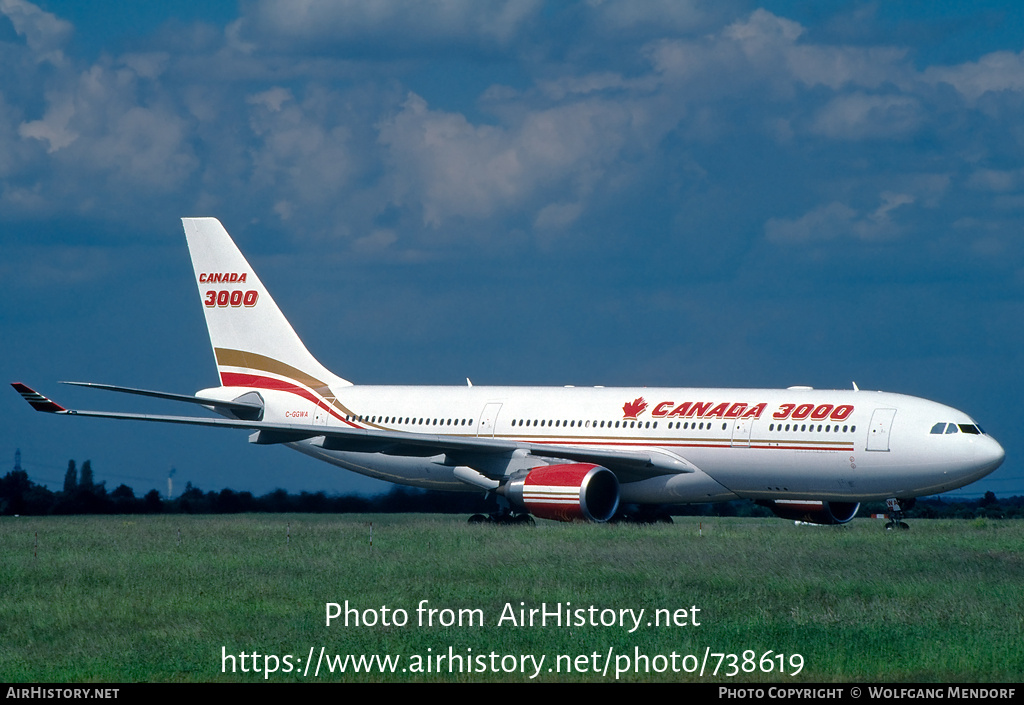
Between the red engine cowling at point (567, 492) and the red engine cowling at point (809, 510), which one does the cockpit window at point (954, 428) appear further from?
the red engine cowling at point (567, 492)

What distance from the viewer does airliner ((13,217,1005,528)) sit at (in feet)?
97.1

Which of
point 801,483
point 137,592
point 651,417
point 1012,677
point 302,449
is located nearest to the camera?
point 1012,677

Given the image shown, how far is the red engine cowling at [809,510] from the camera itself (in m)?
32.5

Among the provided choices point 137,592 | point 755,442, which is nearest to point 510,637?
point 137,592

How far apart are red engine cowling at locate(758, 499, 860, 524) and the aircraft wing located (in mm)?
2518

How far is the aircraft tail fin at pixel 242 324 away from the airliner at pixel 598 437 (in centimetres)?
6

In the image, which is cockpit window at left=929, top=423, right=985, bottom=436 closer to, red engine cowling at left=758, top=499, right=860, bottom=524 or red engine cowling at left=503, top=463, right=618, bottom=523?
red engine cowling at left=758, top=499, right=860, bottom=524

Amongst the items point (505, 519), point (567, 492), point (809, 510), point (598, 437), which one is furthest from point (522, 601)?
point (809, 510)

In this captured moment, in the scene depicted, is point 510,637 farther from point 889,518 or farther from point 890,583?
point 889,518

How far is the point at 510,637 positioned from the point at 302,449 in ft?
83.1

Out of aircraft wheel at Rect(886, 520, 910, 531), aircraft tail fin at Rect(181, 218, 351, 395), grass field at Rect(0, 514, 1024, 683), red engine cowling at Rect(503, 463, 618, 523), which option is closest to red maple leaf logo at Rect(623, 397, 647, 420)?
red engine cowling at Rect(503, 463, 618, 523)

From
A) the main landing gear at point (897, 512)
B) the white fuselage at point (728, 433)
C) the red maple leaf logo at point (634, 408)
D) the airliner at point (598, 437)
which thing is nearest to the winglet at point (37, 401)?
the airliner at point (598, 437)

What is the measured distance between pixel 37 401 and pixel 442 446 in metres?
8.99

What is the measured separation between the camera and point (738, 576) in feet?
66.0
